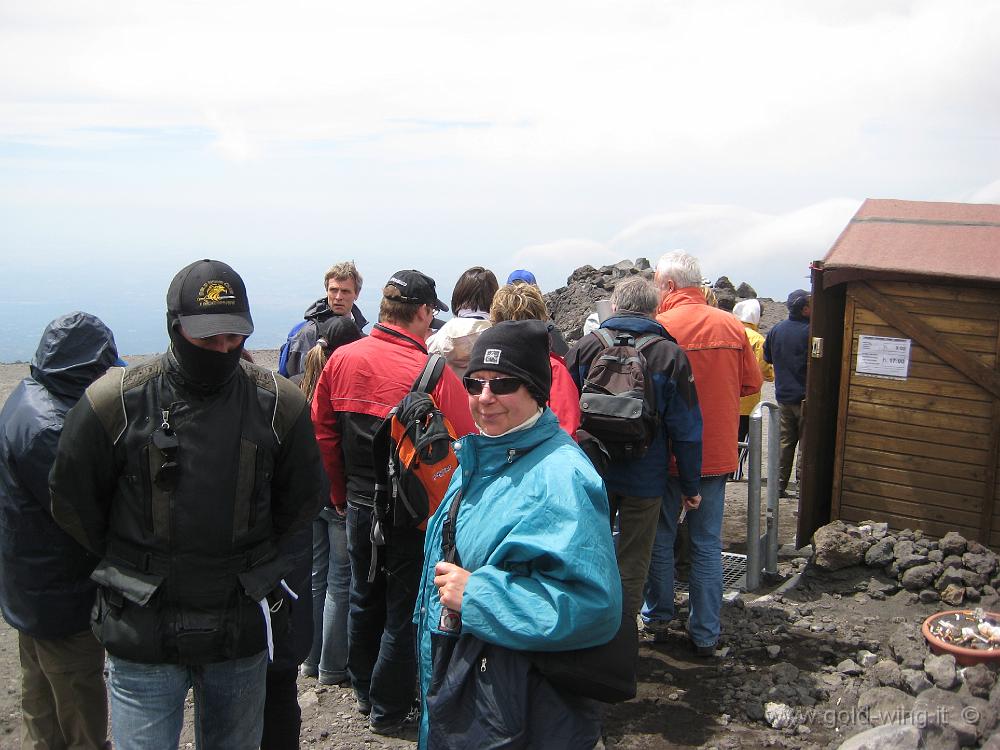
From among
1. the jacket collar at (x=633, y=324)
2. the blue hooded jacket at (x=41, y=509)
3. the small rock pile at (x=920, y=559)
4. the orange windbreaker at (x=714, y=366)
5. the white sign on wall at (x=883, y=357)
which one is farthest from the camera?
the white sign on wall at (x=883, y=357)

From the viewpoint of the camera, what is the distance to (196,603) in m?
2.92

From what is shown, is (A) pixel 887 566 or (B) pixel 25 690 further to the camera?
(A) pixel 887 566

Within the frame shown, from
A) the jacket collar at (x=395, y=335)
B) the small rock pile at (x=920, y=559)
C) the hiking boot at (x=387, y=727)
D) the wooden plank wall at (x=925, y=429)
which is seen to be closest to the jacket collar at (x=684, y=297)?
the wooden plank wall at (x=925, y=429)

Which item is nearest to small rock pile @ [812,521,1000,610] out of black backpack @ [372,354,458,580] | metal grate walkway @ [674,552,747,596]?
metal grate walkway @ [674,552,747,596]

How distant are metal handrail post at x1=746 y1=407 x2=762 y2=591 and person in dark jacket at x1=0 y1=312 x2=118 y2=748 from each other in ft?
13.9

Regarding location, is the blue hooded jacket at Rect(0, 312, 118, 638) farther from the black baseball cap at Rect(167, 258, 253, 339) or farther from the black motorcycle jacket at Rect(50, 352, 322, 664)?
the black baseball cap at Rect(167, 258, 253, 339)

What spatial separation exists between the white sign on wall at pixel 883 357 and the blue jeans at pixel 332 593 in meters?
4.06

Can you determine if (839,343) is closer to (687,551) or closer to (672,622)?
(687,551)

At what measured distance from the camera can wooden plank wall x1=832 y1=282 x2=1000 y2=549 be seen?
6.32 m

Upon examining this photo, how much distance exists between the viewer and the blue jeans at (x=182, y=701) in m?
2.93

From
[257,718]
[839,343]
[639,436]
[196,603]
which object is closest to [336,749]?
[257,718]

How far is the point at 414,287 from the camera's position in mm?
4570

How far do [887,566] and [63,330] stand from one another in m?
5.47

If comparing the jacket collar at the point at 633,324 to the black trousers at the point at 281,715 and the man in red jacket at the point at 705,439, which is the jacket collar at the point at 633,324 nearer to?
the man in red jacket at the point at 705,439
